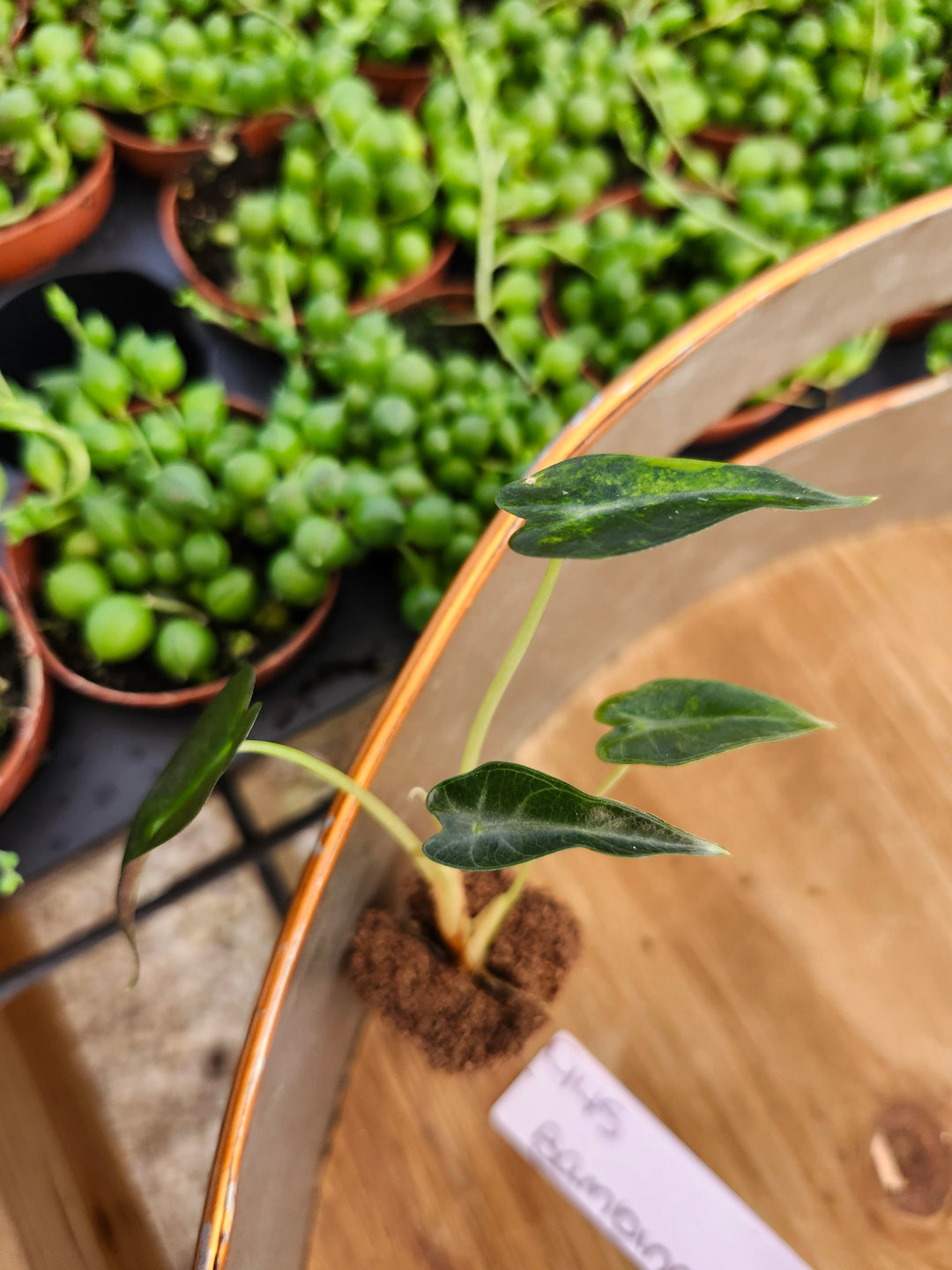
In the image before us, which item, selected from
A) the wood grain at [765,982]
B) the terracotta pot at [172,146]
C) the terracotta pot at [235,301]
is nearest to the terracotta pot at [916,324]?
the wood grain at [765,982]

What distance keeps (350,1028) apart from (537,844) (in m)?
0.28

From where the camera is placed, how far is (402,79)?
898 mm

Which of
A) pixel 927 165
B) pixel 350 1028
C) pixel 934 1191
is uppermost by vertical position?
pixel 927 165

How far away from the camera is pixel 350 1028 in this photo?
50 cm

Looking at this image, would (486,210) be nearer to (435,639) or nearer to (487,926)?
(435,639)

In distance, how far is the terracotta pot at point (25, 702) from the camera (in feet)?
2.01

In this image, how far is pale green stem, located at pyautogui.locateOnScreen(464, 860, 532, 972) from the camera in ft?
1.53

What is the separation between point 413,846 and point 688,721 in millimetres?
139

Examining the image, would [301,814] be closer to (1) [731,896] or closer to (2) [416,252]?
(1) [731,896]

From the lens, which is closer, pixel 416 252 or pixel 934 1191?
pixel 934 1191

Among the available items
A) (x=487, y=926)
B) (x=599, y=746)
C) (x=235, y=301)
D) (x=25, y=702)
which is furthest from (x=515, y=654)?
(x=235, y=301)

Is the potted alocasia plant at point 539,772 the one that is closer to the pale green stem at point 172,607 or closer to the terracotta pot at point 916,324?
the pale green stem at point 172,607

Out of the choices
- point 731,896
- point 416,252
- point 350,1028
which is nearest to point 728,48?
point 416,252

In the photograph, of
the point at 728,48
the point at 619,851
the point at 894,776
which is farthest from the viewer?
the point at 728,48
